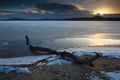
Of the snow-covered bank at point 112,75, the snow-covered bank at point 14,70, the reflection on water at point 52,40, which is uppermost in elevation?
the snow-covered bank at point 14,70

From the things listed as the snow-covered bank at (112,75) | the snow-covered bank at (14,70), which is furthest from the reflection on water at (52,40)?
the snow-covered bank at (112,75)

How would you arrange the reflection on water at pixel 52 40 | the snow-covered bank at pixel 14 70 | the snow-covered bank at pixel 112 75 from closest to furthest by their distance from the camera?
the snow-covered bank at pixel 112 75, the snow-covered bank at pixel 14 70, the reflection on water at pixel 52 40

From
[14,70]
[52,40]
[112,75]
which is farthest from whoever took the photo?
[52,40]

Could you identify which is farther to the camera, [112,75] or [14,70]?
[14,70]

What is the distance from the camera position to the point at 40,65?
1457 cm

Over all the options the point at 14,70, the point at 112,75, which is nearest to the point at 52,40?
the point at 14,70

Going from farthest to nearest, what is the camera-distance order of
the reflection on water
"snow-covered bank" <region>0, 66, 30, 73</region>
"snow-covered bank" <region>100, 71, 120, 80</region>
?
A: the reflection on water → "snow-covered bank" <region>0, 66, 30, 73</region> → "snow-covered bank" <region>100, 71, 120, 80</region>

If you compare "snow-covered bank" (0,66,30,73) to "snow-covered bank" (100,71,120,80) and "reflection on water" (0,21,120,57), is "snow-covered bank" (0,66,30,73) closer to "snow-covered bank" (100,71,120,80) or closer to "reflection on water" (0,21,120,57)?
"snow-covered bank" (100,71,120,80)

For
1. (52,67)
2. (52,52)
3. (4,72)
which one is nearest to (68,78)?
(52,67)

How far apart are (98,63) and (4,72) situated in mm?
7474

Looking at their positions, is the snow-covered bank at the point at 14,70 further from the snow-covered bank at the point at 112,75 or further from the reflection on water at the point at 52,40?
the reflection on water at the point at 52,40

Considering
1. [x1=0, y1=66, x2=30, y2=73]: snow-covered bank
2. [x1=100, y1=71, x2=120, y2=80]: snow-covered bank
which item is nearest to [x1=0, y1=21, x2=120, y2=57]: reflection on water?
[x1=0, y1=66, x2=30, y2=73]: snow-covered bank

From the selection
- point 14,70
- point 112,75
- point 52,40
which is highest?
point 14,70

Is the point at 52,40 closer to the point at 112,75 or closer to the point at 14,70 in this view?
the point at 14,70
